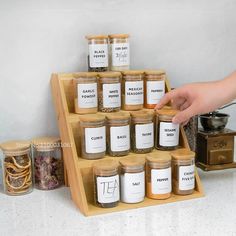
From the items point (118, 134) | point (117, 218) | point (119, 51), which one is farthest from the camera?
point (119, 51)

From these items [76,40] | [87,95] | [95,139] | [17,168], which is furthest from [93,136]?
[76,40]

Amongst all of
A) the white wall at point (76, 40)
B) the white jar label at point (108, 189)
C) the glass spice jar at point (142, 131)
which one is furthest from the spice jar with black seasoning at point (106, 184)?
the white wall at point (76, 40)

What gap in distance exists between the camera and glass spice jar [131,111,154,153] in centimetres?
117

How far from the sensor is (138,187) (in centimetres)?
111

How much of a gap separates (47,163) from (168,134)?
355 mm

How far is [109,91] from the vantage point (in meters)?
1.19

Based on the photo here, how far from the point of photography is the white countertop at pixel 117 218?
981mm

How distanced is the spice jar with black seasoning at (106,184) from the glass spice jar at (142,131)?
117 mm

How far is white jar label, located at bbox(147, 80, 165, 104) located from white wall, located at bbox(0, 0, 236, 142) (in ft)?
0.71

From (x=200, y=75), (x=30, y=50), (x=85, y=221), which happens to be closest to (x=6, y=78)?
(x=30, y=50)

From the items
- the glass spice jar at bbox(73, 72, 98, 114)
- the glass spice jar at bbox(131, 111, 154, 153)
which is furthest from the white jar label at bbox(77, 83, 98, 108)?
the glass spice jar at bbox(131, 111, 154, 153)

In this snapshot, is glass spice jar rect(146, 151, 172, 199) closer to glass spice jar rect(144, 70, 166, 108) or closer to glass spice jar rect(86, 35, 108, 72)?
glass spice jar rect(144, 70, 166, 108)

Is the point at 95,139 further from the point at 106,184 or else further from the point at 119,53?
the point at 119,53

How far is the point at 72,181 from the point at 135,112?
0.85 feet
